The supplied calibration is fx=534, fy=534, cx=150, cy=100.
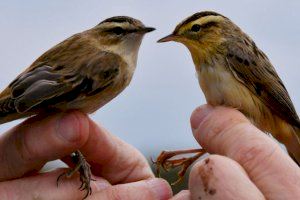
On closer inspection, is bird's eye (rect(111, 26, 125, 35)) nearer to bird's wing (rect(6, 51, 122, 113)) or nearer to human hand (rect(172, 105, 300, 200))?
bird's wing (rect(6, 51, 122, 113))

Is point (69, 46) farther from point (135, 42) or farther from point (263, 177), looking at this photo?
point (263, 177)

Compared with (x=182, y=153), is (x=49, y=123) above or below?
above

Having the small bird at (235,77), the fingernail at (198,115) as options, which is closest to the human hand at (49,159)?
the fingernail at (198,115)

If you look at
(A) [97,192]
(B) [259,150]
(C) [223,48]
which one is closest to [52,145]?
(A) [97,192]

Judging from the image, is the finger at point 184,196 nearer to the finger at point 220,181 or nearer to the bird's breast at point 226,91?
the finger at point 220,181

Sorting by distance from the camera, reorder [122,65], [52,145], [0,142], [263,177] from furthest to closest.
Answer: [122,65], [0,142], [52,145], [263,177]

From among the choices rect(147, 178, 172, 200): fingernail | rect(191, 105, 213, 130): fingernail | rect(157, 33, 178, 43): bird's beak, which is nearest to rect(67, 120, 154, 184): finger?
rect(147, 178, 172, 200): fingernail
